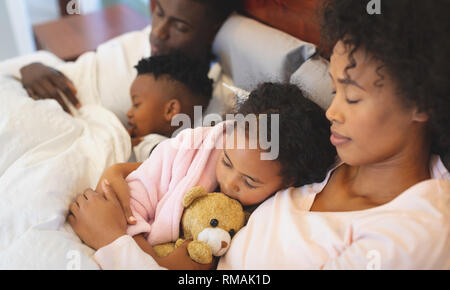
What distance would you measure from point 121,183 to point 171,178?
116 millimetres

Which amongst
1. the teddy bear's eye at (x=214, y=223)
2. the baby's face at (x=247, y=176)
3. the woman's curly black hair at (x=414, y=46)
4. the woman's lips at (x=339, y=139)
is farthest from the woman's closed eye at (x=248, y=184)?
the woman's curly black hair at (x=414, y=46)

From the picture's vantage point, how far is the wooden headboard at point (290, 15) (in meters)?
1.27

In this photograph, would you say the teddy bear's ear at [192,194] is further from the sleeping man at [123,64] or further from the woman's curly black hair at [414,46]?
the sleeping man at [123,64]

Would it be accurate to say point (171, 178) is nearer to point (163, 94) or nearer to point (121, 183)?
point (121, 183)

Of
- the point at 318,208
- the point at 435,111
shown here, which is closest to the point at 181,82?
the point at 318,208

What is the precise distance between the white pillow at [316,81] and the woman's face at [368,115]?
243 millimetres

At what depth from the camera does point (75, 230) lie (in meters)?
0.93

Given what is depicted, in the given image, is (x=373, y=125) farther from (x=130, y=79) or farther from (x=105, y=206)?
(x=130, y=79)

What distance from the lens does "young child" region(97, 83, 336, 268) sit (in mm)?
907

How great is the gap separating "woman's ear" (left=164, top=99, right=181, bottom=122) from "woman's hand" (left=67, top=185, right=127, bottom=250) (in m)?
0.47

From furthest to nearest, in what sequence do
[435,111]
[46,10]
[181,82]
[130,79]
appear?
[46,10] → [130,79] → [181,82] → [435,111]

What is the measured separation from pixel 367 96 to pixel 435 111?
0.38ft

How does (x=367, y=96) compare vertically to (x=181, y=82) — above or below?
above

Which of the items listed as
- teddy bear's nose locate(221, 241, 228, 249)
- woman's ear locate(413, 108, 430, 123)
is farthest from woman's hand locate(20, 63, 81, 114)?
woman's ear locate(413, 108, 430, 123)
